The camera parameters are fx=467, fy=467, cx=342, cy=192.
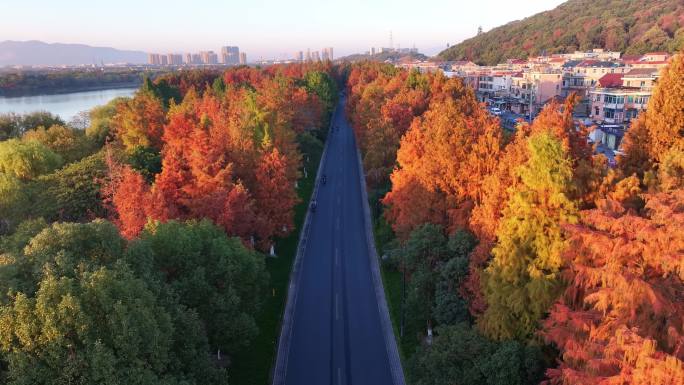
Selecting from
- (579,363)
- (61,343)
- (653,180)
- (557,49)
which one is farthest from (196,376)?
(557,49)

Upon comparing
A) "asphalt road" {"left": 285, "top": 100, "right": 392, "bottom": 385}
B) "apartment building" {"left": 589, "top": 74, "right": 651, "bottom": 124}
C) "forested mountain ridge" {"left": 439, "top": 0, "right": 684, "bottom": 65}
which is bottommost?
"asphalt road" {"left": 285, "top": 100, "right": 392, "bottom": 385}

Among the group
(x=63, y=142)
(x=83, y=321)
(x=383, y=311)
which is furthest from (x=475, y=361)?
(x=63, y=142)

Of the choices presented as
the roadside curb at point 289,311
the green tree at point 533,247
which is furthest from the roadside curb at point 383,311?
the green tree at point 533,247

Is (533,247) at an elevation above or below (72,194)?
above

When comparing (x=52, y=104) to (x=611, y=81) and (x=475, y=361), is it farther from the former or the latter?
(x=475, y=361)

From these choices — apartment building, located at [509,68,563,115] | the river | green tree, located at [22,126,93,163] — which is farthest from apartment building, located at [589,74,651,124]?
the river

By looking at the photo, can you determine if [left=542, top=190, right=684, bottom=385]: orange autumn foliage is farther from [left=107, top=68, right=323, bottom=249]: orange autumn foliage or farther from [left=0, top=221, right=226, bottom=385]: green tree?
[left=107, top=68, right=323, bottom=249]: orange autumn foliage
